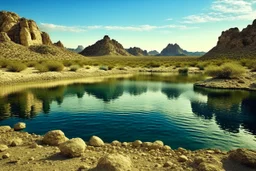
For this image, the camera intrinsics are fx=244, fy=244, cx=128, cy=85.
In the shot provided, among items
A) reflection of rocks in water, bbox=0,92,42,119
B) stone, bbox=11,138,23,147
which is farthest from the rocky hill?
stone, bbox=11,138,23,147

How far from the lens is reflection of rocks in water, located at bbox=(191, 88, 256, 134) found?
1577cm

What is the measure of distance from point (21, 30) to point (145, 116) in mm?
103452

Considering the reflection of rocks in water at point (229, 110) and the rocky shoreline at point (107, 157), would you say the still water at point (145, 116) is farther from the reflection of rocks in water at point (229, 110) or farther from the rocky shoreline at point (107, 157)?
the rocky shoreline at point (107, 157)

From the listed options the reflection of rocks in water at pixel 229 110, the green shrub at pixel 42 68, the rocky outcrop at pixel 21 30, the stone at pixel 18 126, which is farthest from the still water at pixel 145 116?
the rocky outcrop at pixel 21 30

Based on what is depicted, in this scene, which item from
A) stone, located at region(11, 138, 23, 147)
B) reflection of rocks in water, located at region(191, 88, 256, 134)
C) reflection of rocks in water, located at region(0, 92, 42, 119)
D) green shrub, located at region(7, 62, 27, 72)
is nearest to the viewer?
stone, located at region(11, 138, 23, 147)

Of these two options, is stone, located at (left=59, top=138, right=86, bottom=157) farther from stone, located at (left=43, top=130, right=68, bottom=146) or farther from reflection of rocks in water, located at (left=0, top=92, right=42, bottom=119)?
reflection of rocks in water, located at (left=0, top=92, right=42, bottom=119)

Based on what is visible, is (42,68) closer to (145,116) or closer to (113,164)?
(145,116)

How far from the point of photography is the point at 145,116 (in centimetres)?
1745

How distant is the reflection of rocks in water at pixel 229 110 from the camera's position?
51.8 feet

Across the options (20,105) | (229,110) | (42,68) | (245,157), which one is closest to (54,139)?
(245,157)

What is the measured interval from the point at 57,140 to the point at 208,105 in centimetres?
1506

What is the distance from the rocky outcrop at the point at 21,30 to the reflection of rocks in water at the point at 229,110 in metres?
96.9

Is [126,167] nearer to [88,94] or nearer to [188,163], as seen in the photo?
[188,163]

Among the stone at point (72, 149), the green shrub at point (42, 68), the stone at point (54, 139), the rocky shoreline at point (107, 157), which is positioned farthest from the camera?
the green shrub at point (42, 68)
